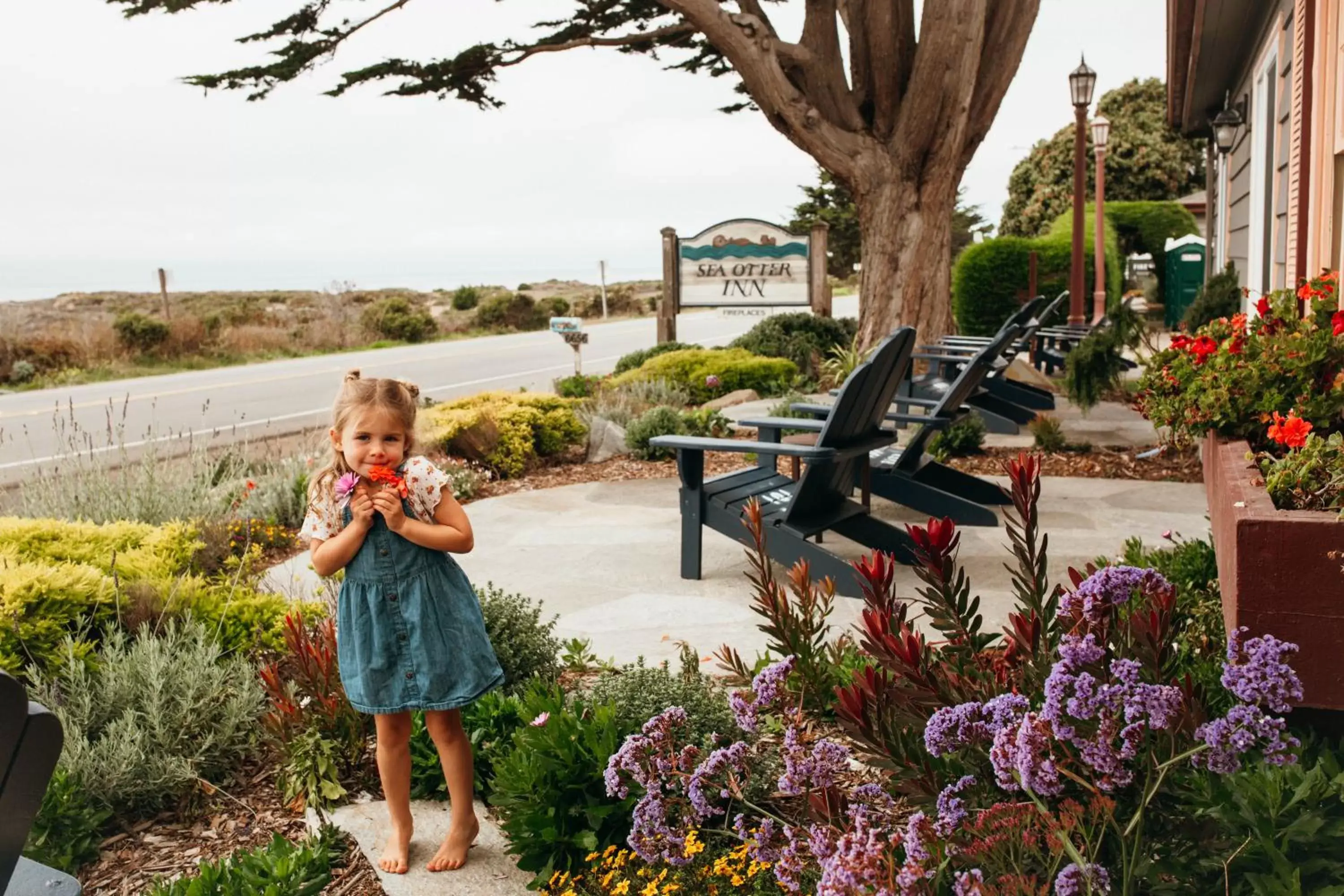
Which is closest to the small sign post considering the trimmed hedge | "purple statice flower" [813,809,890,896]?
the trimmed hedge

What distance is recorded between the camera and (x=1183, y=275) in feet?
72.7

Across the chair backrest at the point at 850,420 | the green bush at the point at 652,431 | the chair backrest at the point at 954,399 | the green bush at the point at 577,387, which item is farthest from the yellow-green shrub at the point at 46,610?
the green bush at the point at 577,387

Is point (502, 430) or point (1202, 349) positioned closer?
point (1202, 349)

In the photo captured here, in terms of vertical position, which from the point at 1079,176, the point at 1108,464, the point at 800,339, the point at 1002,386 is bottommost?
the point at 1108,464

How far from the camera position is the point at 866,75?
40.0ft

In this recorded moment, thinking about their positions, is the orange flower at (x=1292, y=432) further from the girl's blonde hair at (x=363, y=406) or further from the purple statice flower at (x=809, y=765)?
the girl's blonde hair at (x=363, y=406)

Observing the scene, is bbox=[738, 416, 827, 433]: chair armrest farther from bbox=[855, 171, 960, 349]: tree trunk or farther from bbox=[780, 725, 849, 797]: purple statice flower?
bbox=[855, 171, 960, 349]: tree trunk

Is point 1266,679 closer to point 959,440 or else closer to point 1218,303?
point 959,440

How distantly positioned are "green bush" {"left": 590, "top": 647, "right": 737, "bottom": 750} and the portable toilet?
20481 millimetres

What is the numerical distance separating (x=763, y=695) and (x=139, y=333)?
78.3 feet

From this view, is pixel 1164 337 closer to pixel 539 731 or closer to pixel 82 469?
pixel 82 469

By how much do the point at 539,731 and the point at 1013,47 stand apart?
11.0 meters

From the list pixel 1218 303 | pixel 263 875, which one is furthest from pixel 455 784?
pixel 1218 303

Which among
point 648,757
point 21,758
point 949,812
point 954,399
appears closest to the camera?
point 21,758
